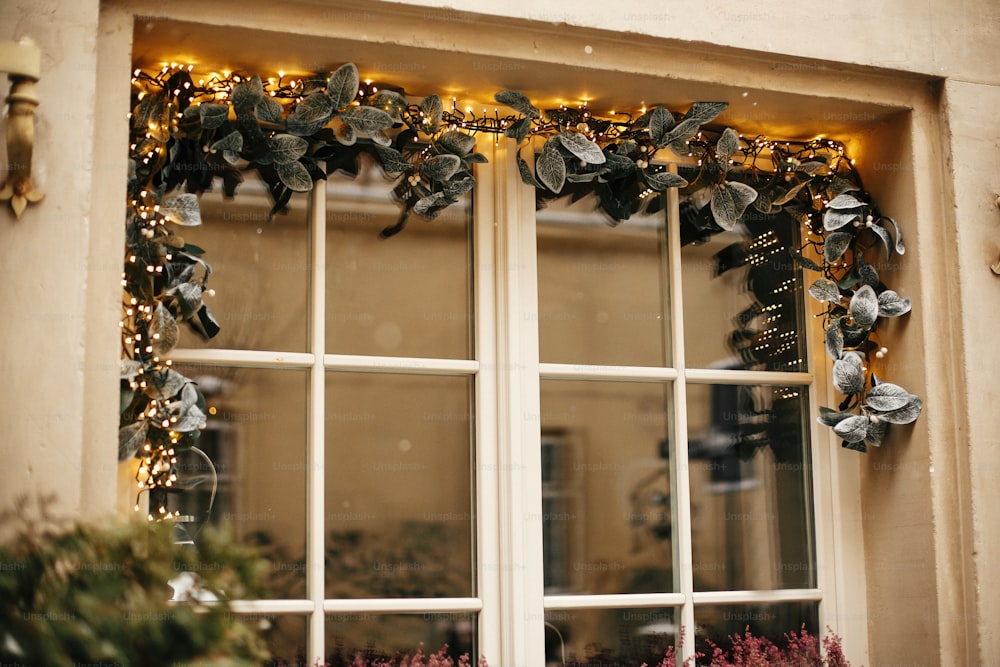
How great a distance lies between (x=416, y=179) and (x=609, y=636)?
47.7 inches

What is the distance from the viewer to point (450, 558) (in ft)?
9.10

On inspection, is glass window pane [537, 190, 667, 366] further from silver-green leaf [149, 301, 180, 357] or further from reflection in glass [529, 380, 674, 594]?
silver-green leaf [149, 301, 180, 357]

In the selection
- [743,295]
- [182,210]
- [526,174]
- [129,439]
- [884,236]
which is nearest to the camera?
[129,439]

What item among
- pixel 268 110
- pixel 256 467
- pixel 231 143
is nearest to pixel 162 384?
pixel 256 467

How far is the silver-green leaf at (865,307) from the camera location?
2.97 meters

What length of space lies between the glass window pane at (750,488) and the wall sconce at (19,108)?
1677 mm

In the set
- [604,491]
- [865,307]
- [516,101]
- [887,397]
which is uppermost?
[516,101]

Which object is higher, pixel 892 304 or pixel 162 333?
pixel 892 304

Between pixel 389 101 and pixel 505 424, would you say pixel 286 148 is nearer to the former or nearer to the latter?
pixel 389 101

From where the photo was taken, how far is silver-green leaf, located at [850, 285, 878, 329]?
2.97 metres

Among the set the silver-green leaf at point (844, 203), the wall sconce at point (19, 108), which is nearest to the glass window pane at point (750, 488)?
the silver-green leaf at point (844, 203)

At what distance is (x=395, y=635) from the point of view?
2.69 meters

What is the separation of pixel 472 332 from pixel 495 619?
0.69m

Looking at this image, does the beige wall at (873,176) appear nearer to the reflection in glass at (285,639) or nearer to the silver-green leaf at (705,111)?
the silver-green leaf at (705,111)
